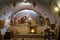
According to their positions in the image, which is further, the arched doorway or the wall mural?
the wall mural

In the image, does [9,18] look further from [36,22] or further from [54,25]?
[54,25]

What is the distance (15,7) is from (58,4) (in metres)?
2.98

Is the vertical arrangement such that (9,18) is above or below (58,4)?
below

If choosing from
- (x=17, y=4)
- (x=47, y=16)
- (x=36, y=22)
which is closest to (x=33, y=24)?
(x=36, y=22)

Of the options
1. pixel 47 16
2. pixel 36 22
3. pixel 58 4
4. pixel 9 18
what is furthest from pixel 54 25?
pixel 9 18

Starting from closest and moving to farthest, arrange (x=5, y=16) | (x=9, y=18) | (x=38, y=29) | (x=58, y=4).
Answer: (x=58, y=4) → (x=5, y=16) → (x=9, y=18) → (x=38, y=29)

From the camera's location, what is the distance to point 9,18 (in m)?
11.0

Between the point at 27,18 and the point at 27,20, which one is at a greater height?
the point at 27,18

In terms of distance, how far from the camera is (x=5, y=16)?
991 centimetres

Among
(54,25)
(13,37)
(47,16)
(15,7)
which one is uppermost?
(15,7)

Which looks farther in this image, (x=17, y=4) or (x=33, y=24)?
(x=33, y=24)

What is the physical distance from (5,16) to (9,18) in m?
1.11

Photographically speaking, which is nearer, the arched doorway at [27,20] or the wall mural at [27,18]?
the arched doorway at [27,20]

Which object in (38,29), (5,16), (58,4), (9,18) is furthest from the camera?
(38,29)
